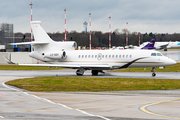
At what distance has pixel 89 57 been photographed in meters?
40.4

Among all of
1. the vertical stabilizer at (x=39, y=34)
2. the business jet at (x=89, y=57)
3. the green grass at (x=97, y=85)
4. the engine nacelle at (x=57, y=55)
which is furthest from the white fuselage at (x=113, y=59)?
the green grass at (x=97, y=85)

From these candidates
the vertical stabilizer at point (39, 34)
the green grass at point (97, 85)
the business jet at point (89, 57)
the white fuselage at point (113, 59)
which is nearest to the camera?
the green grass at point (97, 85)

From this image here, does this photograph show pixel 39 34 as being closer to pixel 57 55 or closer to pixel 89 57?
pixel 57 55

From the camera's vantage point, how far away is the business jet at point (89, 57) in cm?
3803

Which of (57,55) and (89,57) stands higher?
(57,55)

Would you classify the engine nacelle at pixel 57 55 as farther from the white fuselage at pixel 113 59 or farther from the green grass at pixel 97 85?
the green grass at pixel 97 85

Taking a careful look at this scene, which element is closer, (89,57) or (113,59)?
(113,59)

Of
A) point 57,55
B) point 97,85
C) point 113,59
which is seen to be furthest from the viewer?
point 57,55

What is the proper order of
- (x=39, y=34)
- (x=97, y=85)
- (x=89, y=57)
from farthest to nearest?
(x=39, y=34)
(x=89, y=57)
(x=97, y=85)

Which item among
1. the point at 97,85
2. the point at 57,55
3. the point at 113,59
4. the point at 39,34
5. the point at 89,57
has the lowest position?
the point at 97,85

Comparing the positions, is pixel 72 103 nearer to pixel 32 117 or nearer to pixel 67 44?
pixel 32 117

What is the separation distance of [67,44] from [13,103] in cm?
2488

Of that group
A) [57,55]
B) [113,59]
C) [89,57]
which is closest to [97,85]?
[113,59]

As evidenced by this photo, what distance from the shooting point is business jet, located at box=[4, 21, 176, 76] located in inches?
1497
